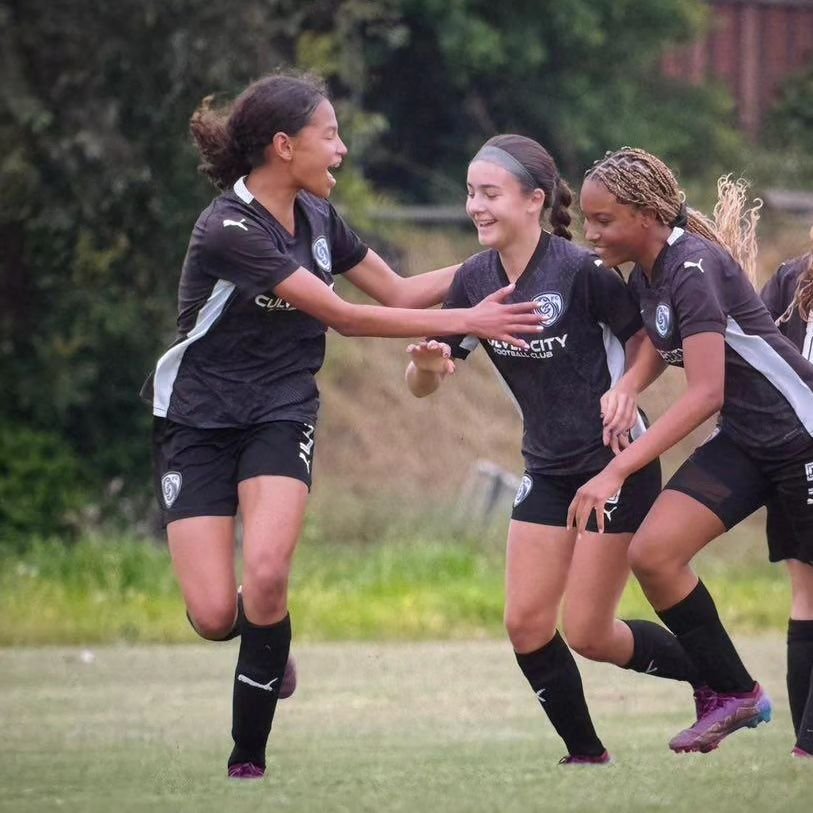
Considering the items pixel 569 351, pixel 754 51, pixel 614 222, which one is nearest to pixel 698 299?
pixel 614 222

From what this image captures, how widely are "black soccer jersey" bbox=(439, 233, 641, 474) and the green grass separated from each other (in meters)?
5.85

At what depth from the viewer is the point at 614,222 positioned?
569cm

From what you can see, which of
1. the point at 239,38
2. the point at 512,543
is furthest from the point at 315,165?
the point at 239,38

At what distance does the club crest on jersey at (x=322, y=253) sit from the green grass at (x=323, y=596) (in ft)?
18.7

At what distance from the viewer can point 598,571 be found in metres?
5.83

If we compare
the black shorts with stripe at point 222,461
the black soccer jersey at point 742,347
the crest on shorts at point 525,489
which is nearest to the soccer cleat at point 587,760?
the crest on shorts at point 525,489

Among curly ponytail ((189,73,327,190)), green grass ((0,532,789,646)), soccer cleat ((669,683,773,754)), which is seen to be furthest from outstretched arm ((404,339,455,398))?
green grass ((0,532,789,646))

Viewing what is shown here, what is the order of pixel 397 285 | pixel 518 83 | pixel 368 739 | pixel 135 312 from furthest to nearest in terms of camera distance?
pixel 518 83, pixel 135 312, pixel 368 739, pixel 397 285

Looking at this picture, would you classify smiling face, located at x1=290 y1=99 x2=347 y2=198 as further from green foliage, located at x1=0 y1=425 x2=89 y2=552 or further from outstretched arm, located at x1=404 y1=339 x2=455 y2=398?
green foliage, located at x1=0 y1=425 x2=89 y2=552

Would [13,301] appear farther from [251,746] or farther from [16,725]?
[251,746]

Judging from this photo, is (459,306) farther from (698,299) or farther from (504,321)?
(698,299)

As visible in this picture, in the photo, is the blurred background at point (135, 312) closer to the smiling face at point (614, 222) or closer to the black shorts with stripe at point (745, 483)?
the black shorts with stripe at point (745, 483)

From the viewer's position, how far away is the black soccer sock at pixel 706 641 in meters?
5.86

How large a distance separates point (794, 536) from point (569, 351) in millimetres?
953
